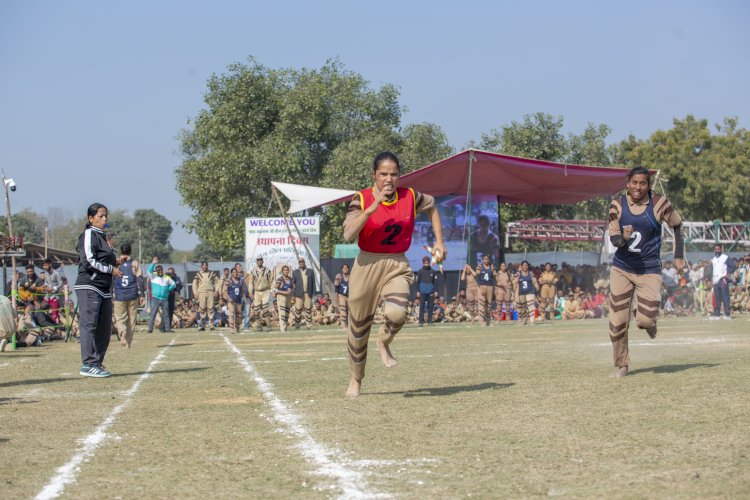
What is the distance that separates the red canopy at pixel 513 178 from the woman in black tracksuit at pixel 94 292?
12997 mm

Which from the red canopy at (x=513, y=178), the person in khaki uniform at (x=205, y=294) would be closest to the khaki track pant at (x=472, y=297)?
the red canopy at (x=513, y=178)

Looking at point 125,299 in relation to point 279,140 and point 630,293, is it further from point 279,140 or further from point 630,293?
point 279,140

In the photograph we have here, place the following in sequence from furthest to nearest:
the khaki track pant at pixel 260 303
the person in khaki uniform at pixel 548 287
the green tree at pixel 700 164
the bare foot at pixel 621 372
→ 1. the green tree at pixel 700 164
2. the person in khaki uniform at pixel 548 287
3. the khaki track pant at pixel 260 303
4. the bare foot at pixel 621 372

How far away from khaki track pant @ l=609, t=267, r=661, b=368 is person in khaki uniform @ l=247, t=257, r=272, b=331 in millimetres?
17422

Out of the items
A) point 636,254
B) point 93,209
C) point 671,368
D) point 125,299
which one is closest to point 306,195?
point 125,299

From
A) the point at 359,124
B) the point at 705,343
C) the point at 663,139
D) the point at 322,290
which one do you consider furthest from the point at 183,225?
the point at 705,343

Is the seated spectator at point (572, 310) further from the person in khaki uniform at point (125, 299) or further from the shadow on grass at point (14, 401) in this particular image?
the shadow on grass at point (14, 401)

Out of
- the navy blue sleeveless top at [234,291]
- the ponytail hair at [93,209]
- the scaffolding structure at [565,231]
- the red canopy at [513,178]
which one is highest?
the red canopy at [513,178]

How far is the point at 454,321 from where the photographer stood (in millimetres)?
29547

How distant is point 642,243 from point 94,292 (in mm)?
6425

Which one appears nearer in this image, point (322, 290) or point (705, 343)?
point (705, 343)

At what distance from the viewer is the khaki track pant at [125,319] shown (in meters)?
18.2

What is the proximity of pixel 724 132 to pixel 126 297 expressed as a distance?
48613mm

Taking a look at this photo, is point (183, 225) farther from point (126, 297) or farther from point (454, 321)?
point (126, 297)
